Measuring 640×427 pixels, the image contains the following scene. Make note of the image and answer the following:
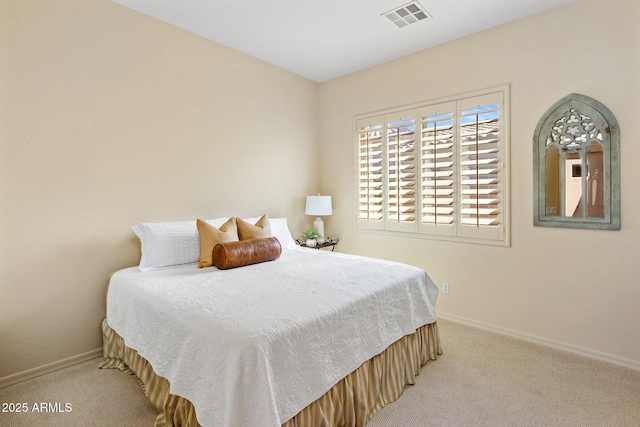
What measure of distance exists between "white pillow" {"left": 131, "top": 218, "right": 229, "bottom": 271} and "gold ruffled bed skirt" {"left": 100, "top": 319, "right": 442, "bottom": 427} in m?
0.58

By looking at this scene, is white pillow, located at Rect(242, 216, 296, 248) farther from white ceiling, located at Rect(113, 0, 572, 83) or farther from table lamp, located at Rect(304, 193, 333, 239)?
white ceiling, located at Rect(113, 0, 572, 83)

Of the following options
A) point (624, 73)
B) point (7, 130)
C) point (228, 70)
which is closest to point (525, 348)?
point (624, 73)

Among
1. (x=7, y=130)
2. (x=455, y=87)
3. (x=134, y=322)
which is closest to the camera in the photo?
(x=134, y=322)

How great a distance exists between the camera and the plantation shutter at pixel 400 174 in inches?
138

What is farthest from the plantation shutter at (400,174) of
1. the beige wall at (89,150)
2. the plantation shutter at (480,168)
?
the beige wall at (89,150)

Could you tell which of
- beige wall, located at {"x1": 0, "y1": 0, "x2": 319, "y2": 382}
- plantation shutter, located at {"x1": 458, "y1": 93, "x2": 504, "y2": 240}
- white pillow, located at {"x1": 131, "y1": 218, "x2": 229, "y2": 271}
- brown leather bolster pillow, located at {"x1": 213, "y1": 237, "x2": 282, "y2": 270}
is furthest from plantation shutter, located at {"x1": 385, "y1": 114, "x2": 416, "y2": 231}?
white pillow, located at {"x1": 131, "y1": 218, "x2": 229, "y2": 271}

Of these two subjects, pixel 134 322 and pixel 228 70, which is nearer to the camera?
pixel 134 322

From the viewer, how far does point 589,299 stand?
2.58 metres

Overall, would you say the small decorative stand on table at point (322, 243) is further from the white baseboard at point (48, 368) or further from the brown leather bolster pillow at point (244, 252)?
the white baseboard at point (48, 368)

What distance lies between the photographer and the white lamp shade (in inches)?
155

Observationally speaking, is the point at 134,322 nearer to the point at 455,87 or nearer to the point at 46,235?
the point at 46,235

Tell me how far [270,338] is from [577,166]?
264cm

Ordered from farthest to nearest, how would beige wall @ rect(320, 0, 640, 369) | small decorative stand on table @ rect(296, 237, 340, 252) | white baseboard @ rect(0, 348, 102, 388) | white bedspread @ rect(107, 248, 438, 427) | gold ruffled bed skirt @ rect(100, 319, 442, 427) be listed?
1. small decorative stand on table @ rect(296, 237, 340, 252)
2. beige wall @ rect(320, 0, 640, 369)
3. white baseboard @ rect(0, 348, 102, 388)
4. gold ruffled bed skirt @ rect(100, 319, 442, 427)
5. white bedspread @ rect(107, 248, 438, 427)

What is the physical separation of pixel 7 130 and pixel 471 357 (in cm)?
364
